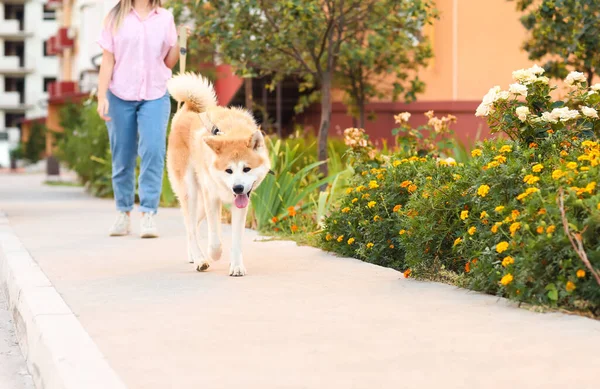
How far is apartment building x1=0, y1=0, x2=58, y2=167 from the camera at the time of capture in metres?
72.8

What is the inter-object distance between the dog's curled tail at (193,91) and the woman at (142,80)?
1841mm

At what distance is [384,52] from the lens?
16281 millimetres

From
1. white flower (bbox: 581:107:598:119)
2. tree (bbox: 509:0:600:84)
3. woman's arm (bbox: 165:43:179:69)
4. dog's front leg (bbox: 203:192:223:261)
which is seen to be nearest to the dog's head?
dog's front leg (bbox: 203:192:223:261)

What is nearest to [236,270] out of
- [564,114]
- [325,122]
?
[564,114]

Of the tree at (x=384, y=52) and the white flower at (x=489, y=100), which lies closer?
the white flower at (x=489, y=100)

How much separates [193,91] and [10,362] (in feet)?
9.22

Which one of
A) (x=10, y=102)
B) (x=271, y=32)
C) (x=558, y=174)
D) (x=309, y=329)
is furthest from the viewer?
(x=10, y=102)

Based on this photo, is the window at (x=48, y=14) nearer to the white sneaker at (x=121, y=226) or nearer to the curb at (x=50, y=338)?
Answer: the white sneaker at (x=121, y=226)

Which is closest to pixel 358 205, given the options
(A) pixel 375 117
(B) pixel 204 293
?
(B) pixel 204 293

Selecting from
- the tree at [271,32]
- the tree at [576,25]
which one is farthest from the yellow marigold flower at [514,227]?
the tree at [271,32]

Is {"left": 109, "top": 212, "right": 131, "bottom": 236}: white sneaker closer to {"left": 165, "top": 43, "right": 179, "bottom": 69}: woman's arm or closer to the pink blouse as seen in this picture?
the pink blouse

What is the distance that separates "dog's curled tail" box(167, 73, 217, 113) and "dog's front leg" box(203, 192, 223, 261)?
2.66 feet

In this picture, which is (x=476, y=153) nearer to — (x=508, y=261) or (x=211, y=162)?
(x=508, y=261)

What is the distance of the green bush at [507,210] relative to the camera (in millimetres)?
4977
